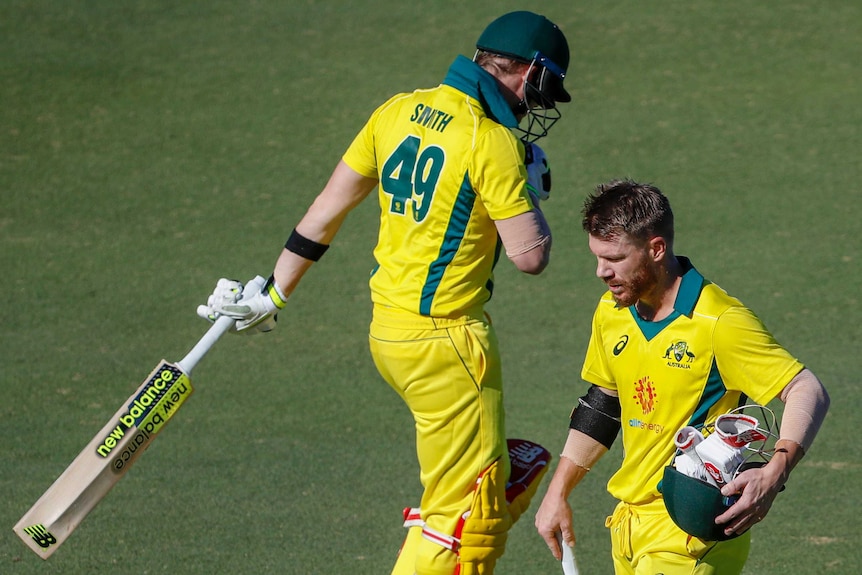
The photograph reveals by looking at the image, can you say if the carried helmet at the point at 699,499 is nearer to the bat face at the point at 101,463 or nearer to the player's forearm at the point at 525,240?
the player's forearm at the point at 525,240

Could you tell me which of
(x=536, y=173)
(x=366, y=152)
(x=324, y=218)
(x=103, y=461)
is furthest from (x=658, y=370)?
(x=103, y=461)

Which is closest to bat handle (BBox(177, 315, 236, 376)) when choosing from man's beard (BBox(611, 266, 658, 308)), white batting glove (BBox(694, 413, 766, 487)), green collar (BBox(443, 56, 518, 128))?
green collar (BBox(443, 56, 518, 128))

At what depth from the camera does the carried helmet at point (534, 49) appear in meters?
4.50

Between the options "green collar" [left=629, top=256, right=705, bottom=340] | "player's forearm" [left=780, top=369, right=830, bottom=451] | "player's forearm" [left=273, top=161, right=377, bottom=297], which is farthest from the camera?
"player's forearm" [left=273, top=161, right=377, bottom=297]

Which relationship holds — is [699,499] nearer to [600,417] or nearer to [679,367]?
[679,367]

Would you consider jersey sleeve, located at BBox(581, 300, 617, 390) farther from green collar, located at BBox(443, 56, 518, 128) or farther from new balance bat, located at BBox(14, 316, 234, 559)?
new balance bat, located at BBox(14, 316, 234, 559)

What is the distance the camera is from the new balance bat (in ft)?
14.9

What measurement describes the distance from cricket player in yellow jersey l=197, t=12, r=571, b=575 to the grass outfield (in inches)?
47.7

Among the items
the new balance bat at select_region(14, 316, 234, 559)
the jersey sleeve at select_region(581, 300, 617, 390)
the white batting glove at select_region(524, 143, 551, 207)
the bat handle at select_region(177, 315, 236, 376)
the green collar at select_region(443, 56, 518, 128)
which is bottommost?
the new balance bat at select_region(14, 316, 234, 559)

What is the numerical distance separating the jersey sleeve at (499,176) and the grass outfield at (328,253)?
7.03 feet

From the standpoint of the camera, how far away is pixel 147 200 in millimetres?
10102

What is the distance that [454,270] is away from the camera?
14.8ft

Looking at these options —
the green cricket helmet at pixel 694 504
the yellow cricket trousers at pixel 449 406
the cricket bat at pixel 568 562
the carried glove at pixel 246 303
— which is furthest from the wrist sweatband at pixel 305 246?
the green cricket helmet at pixel 694 504

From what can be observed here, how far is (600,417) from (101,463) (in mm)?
2022
